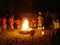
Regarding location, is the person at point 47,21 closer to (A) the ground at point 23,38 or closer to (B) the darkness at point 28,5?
(A) the ground at point 23,38

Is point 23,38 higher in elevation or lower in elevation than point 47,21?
lower

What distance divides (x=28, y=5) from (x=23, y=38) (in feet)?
26.0

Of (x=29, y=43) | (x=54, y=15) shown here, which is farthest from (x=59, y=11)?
(x=29, y=43)

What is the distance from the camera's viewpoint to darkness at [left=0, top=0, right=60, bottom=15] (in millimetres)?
19845

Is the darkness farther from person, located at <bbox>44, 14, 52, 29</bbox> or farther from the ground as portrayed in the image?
the ground

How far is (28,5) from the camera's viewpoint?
21.1 metres

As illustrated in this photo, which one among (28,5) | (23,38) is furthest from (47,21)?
(28,5)

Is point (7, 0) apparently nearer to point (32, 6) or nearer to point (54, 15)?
point (32, 6)

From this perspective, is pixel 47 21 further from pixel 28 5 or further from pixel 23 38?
pixel 28 5

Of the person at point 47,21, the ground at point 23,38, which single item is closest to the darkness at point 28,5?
the person at point 47,21

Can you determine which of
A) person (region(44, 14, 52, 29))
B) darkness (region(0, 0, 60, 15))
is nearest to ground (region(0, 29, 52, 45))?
person (region(44, 14, 52, 29))

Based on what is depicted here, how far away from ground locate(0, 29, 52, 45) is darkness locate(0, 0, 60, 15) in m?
4.81

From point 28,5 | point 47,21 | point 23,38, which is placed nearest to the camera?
point 23,38

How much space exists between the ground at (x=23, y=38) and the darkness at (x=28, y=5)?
189 inches
